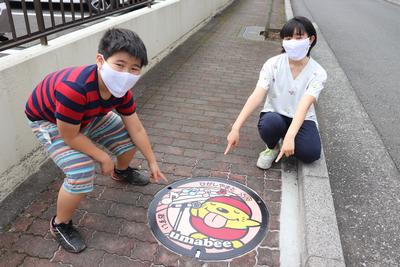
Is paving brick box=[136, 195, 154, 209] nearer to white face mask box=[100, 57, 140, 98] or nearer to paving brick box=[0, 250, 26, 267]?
paving brick box=[0, 250, 26, 267]

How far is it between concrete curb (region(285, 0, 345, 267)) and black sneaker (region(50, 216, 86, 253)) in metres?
1.35

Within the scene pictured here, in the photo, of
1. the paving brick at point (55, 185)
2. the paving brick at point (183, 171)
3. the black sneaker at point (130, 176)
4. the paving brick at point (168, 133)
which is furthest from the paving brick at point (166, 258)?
the paving brick at point (168, 133)

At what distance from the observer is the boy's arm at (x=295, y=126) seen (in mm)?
2639

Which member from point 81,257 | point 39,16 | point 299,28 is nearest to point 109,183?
point 81,257

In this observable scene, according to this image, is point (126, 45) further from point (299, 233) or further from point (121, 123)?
point (299, 233)

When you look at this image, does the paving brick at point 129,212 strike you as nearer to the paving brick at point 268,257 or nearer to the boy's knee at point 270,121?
the paving brick at point 268,257

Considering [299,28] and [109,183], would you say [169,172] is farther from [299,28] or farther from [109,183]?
[299,28]

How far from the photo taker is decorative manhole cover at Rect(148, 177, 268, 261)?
2.26 metres

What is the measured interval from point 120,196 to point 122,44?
122 cm

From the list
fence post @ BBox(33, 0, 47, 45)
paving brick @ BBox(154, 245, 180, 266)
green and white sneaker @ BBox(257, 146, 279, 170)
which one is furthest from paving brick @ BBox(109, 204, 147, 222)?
fence post @ BBox(33, 0, 47, 45)

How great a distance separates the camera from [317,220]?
2389 mm

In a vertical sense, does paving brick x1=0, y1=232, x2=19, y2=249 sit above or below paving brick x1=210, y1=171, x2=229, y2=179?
above

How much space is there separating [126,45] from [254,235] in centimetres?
144

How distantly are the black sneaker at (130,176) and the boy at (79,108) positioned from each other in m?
0.56
